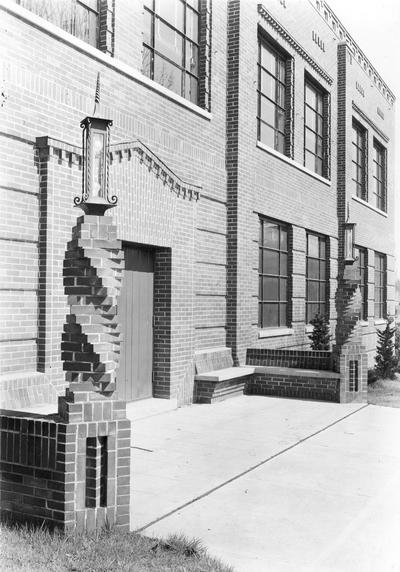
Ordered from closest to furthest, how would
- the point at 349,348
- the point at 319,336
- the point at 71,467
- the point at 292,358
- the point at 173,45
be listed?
the point at 71,467
the point at 173,45
the point at 349,348
the point at 292,358
the point at 319,336

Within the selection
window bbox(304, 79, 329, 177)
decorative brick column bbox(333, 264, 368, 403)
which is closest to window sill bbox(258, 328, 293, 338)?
decorative brick column bbox(333, 264, 368, 403)

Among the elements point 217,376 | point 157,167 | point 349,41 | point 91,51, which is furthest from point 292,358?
point 349,41

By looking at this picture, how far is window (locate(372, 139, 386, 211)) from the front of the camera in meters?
23.7

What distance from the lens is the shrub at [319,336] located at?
15.2m

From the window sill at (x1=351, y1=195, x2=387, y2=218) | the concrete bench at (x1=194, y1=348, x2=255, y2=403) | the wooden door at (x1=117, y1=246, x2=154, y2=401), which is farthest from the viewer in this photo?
the window sill at (x1=351, y1=195, x2=387, y2=218)

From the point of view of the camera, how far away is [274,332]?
1431 centimetres

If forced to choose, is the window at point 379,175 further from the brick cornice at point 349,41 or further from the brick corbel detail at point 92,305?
the brick corbel detail at point 92,305

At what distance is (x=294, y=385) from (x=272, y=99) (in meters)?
6.74

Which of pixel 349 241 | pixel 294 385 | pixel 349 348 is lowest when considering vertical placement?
pixel 294 385

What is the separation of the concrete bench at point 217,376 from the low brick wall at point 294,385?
24 centimetres

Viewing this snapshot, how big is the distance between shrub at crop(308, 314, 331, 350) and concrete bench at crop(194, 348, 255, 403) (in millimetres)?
3369

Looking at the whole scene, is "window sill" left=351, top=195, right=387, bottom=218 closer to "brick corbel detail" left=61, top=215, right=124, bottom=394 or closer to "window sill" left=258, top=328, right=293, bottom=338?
"window sill" left=258, top=328, right=293, bottom=338

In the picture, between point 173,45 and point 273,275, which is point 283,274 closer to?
point 273,275

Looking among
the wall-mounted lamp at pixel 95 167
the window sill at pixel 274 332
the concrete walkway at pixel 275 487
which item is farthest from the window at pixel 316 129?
the wall-mounted lamp at pixel 95 167
